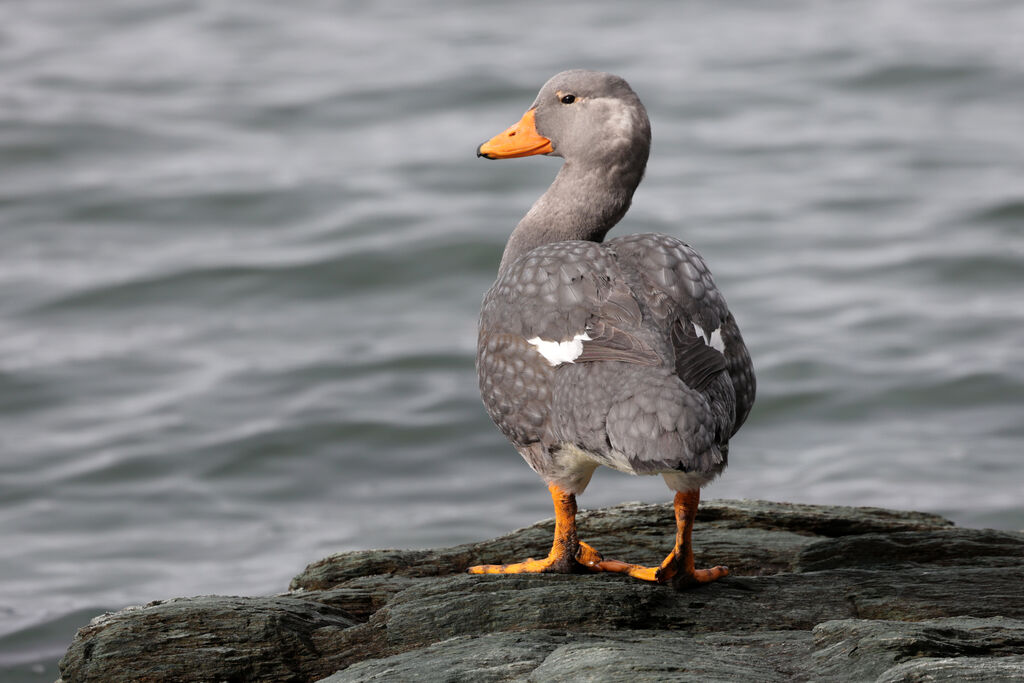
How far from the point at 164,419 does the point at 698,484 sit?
22.9 ft

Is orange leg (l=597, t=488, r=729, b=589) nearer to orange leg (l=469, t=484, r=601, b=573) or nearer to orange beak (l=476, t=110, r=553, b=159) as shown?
orange leg (l=469, t=484, r=601, b=573)

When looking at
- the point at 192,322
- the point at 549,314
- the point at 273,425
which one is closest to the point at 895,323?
the point at 273,425

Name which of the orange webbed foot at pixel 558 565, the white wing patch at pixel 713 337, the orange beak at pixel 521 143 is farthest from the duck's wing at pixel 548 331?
the orange beak at pixel 521 143

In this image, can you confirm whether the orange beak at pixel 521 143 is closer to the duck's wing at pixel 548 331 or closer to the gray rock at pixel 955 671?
the duck's wing at pixel 548 331

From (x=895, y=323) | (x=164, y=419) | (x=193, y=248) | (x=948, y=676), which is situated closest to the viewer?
(x=948, y=676)

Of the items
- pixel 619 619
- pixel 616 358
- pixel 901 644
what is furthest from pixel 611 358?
pixel 901 644

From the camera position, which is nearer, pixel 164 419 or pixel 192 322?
pixel 164 419

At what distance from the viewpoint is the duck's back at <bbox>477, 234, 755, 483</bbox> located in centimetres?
404

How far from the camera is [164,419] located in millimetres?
10664

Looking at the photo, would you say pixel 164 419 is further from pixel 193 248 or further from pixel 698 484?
pixel 698 484

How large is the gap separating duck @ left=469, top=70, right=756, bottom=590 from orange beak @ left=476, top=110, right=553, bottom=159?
12.7 inches

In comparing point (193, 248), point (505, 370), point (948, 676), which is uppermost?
point (193, 248)

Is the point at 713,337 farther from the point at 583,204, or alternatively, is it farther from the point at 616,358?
the point at 583,204

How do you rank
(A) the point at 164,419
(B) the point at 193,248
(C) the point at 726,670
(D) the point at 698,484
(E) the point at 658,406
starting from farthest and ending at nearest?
1. (B) the point at 193,248
2. (A) the point at 164,419
3. (D) the point at 698,484
4. (E) the point at 658,406
5. (C) the point at 726,670
